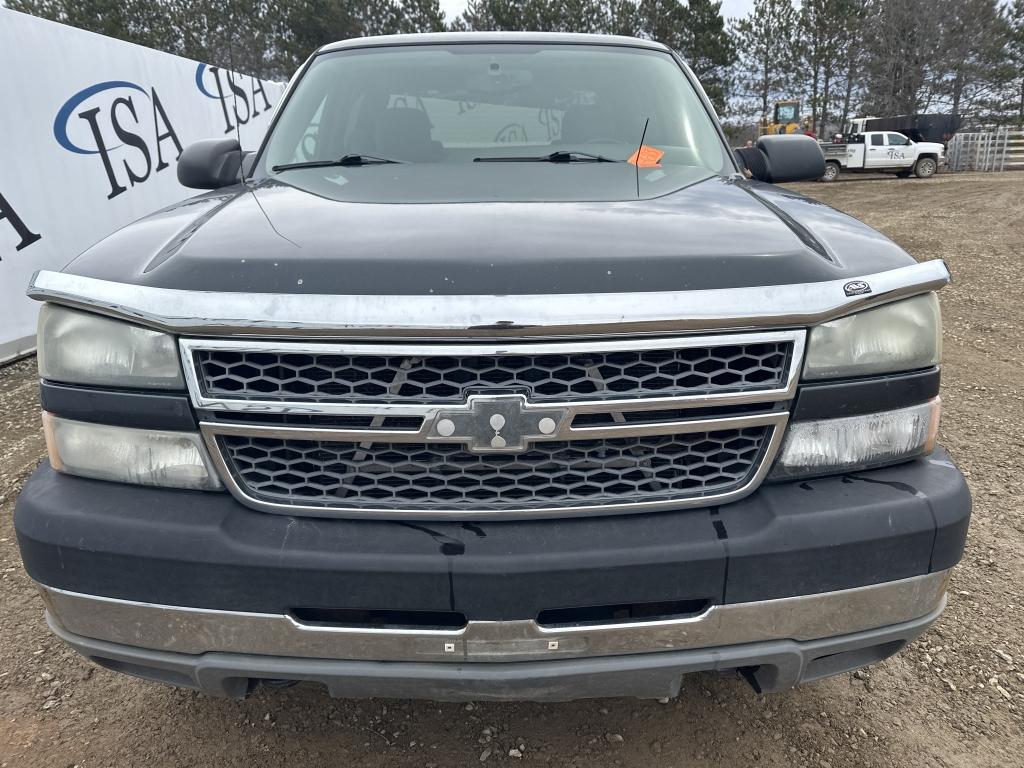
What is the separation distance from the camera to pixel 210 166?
2.66 metres

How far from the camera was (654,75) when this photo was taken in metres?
2.97

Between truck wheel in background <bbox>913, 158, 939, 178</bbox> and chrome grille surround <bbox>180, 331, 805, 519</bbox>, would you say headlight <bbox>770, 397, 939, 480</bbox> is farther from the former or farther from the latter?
truck wheel in background <bbox>913, 158, 939, 178</bbox>

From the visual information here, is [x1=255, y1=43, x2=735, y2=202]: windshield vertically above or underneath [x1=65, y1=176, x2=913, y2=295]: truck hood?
above

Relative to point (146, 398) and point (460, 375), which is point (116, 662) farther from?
point (460, 375)

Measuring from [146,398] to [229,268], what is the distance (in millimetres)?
316

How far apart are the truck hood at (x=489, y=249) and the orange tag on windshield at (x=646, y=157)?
0.54 metres

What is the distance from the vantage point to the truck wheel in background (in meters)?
28.5

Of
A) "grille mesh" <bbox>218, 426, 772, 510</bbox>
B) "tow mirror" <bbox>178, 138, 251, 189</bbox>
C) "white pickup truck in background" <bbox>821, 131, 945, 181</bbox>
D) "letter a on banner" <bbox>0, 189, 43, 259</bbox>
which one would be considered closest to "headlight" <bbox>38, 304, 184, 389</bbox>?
"grille mesh" <bbox>218, 426, 772, 510</bbox>

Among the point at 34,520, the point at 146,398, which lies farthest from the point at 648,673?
the point at 34,520

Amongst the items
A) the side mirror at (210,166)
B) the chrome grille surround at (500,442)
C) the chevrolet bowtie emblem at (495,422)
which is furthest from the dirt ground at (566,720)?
the side mirror at (210,166)

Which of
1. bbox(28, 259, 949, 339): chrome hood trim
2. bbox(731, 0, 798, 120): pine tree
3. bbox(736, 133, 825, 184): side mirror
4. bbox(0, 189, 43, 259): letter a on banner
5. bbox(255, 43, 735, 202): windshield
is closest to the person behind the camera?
bbox(28, 259, 949, 339): chrome hood trim

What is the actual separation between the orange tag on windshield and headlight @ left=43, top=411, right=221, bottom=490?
1.65 m

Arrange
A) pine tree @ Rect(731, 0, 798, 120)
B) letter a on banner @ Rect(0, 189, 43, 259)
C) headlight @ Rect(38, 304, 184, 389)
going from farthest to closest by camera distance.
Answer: pine tree @ Rect(731, 0, 798, 120), letter a on banner @ Rect(0, 189, 43, 259), headlight @ Rect(38, 304, 184, 389)

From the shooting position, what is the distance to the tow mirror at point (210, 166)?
2662mm
